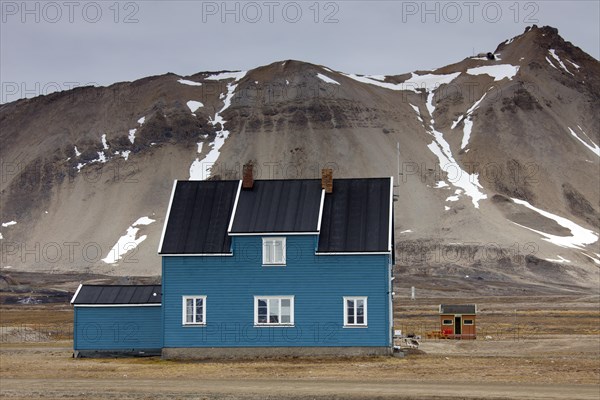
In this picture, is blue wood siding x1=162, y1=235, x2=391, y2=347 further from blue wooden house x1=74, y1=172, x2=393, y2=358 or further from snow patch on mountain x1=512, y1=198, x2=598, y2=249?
snow patch on mountain x1=512, y1=198, x2=598, y2=249

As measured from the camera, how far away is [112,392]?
115 feet

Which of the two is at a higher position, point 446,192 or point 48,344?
point 446,192

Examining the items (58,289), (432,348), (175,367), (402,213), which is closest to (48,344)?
(175,367)

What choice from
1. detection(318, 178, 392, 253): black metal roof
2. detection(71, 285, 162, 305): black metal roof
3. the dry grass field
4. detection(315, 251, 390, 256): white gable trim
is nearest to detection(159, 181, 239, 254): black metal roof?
detection(71, 285, 162, 305): black metal roof

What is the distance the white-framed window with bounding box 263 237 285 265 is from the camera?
50.7m

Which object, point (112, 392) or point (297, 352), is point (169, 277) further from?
point (112, 392)

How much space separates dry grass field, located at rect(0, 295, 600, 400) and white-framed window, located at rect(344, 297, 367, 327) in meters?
1.96

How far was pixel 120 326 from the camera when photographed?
173ft

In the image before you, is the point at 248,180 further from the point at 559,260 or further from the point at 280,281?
the point at 559,260

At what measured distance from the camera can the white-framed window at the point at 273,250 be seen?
1997 inches

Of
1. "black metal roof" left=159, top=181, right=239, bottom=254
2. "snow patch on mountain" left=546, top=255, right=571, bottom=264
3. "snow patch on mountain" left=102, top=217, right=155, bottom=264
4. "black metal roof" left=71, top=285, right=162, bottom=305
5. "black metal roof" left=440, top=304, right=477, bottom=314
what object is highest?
"snow patch on mountain" left=102, top=217, right=155, bottom=264

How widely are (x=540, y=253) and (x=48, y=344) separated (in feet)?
369

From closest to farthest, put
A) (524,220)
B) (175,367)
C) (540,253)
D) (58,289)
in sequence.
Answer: (175,367) < (58,289) < (540,253) < (524,220)

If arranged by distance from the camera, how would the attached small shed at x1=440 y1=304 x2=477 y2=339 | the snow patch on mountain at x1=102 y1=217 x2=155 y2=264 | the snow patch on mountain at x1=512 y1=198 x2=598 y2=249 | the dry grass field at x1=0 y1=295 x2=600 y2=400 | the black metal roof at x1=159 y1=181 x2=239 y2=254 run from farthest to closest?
the snow patch on mountain at x1=102 y1=217 x2=155 y2=264
the snow patch on mountain at x1=512 y1=198 x2=598 y2=249
the attached small shed at x1=440 y1=304 x2=477 y2=339
the black metal roof at x1=159 y1=181 x2=239 y2=254
the dry grass field at x1=0 y1=295 x2=600 y2=400
